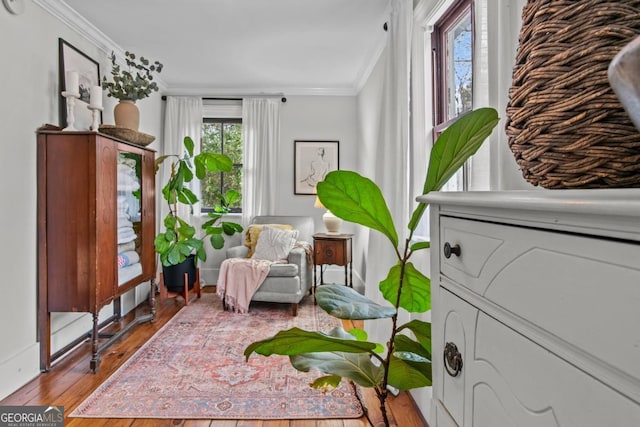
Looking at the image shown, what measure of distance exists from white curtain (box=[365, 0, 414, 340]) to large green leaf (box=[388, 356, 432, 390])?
3.71ft

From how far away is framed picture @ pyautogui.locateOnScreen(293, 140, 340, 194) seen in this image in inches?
185

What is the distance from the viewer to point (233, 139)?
4.75 metres

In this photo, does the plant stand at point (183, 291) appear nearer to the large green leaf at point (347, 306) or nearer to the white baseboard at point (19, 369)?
the white baseboard at point (19, 369)

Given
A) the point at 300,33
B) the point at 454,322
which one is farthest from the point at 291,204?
the point at 454,322

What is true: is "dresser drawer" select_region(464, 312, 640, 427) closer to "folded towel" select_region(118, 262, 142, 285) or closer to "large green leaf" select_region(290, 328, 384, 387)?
"large green leaf" select_region(290, 328, 384, 387)

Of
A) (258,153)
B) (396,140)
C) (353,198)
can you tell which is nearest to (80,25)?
(258,153)

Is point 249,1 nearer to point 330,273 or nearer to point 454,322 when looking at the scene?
point 454,322

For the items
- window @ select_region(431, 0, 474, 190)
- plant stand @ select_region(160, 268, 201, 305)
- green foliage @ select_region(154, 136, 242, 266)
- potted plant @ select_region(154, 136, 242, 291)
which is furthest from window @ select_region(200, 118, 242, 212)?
window @ select_region(431, 0, 474, 190)

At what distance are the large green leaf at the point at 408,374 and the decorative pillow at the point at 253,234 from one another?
3235mm

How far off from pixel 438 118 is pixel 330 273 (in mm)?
3001

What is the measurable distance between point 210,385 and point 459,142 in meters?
2.06

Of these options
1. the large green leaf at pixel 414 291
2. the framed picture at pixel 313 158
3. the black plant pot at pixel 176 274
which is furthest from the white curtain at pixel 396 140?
the black plant pot at pixel 176 274

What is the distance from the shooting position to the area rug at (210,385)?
1.91 metres

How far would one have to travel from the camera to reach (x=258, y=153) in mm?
4621
